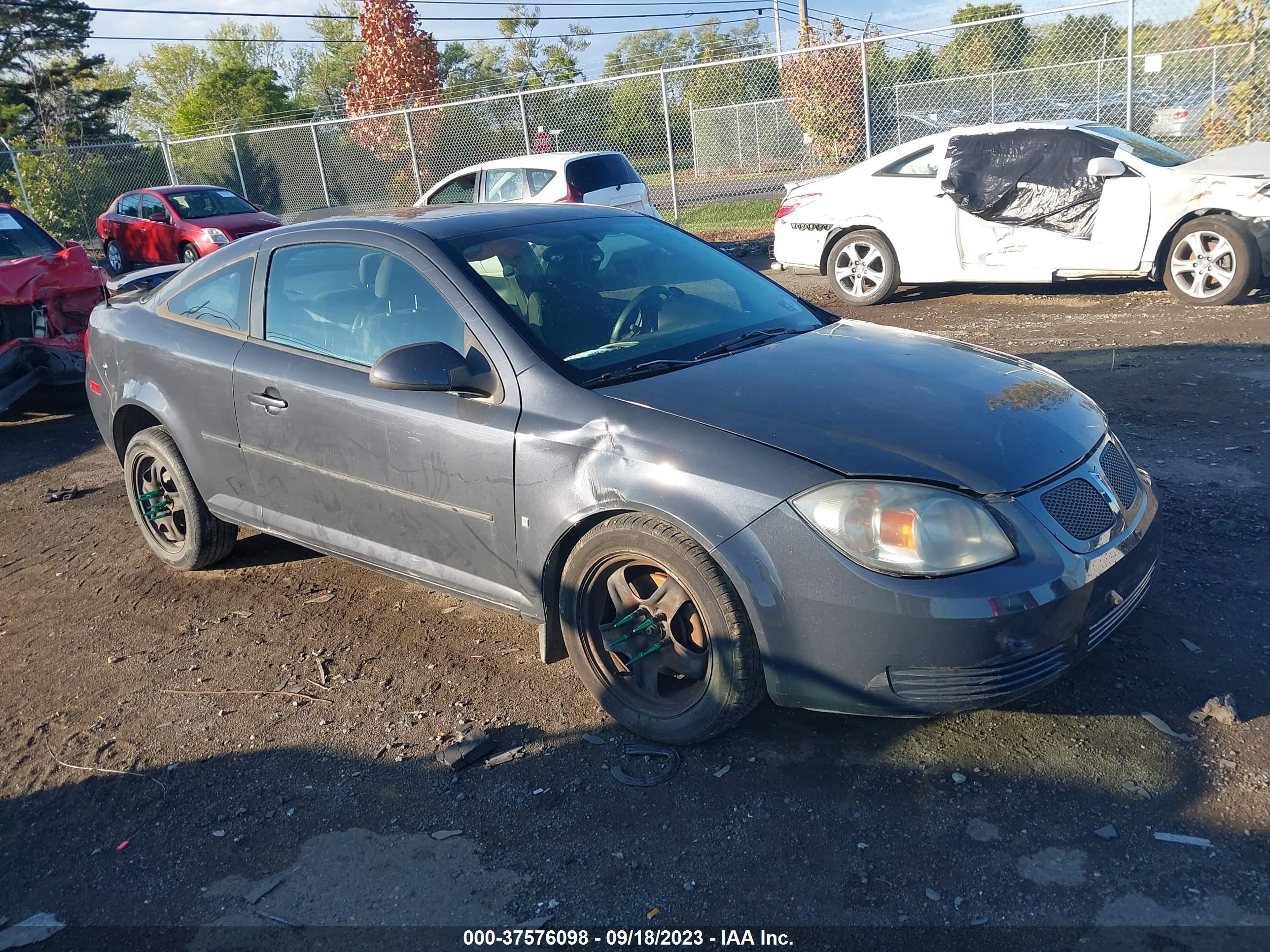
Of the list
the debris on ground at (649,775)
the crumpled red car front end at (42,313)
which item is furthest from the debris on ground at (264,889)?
the crumpled red car front end at (42,313)

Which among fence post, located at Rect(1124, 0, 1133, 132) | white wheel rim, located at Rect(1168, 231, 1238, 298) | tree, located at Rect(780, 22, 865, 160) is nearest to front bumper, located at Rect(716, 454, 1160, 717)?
white wheel rim, located at Rect(1168, 231, 1238, 298)

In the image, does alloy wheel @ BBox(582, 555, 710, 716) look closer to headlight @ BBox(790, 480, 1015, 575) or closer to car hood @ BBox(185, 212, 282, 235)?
headlight @ BBox(790, 480, 1015, 575)

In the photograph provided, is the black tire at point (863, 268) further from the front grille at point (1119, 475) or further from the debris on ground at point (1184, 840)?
the debris on ground at point (1184, 840)

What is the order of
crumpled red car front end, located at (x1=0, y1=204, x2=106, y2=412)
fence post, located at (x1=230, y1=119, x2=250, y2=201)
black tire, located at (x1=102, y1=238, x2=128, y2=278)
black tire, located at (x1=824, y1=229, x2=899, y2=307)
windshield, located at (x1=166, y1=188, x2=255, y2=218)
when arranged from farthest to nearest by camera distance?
fence post, located at (x1=230, y1=119, x2=250, y2=201) → black tire, located at (x1=102, y1=238, x2=128, y2=278) → windshield, located at (x1=166, y1=188, x2=255, y2=218) → black tire, located at (x1=824, y1=229, x2=899, y2=307) → crumpled red car front end, located at (x1=0, y1=204, x2=106, y2=412)

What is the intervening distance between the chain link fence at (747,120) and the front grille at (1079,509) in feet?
36.0

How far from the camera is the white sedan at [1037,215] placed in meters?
8.64

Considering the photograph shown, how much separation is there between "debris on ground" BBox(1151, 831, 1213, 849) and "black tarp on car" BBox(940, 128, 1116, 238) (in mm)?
7605

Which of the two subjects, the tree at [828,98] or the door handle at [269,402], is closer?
the door handle at [269,402]

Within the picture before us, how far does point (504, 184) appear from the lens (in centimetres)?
1348

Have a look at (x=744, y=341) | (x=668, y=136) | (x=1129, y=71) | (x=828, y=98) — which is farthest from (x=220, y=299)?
(x=828, y=98)

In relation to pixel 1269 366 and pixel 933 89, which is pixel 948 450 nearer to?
pixel 1269 366

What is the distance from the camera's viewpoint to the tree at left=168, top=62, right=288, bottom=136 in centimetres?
4741

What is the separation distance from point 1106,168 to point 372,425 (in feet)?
24.3

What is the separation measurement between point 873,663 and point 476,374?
1.60m
